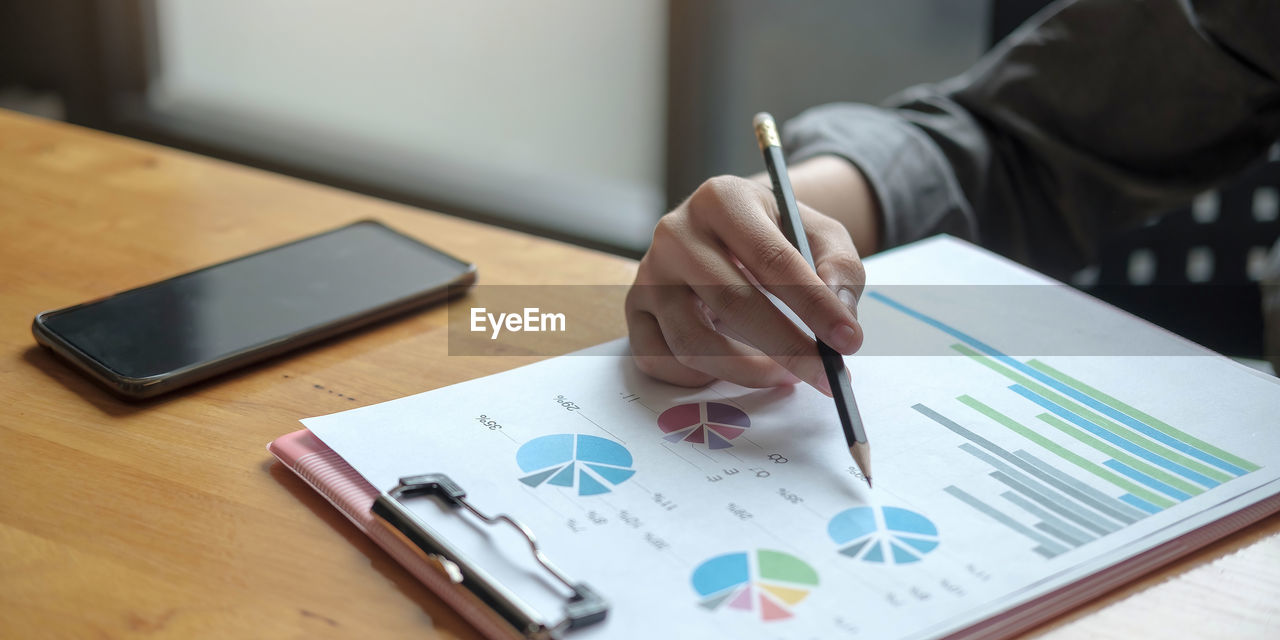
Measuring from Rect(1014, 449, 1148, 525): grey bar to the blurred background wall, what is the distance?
129cm

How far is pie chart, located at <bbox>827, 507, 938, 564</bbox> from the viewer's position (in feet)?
1.22

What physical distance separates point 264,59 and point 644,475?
2.12m

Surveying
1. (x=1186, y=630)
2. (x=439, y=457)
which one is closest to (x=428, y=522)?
(x=439, y=457)

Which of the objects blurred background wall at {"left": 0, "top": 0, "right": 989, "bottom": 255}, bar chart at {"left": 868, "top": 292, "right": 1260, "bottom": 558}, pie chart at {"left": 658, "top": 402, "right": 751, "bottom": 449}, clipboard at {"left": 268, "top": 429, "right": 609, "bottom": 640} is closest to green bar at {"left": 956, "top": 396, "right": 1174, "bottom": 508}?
bar chart at {"left": 868, "top": 292, "right": 1260, "bottom": 558}

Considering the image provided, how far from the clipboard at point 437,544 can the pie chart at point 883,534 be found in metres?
0.10

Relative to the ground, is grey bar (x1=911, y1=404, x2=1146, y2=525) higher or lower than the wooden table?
higher

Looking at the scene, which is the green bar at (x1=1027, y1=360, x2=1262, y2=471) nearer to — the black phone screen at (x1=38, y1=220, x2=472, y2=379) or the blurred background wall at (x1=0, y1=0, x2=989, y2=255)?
the black phone screen at (x1=38, y1=220, x2=472, y2=379)

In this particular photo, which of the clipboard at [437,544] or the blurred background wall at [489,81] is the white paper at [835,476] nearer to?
the clipboard at [437,544]

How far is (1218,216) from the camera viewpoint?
0.92 m

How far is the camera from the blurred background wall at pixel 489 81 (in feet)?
5.40

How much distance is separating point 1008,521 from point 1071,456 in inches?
2.5

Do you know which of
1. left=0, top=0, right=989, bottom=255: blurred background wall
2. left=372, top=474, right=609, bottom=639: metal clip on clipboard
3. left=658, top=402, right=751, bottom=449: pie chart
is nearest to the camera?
left=372, top=474, right=609, bottom=639: metal clip on clipboard

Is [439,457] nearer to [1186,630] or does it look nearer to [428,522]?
[428,522]

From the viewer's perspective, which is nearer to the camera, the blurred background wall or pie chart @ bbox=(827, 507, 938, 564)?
pie chart @ bbox=(827, 507, 938, 564)
